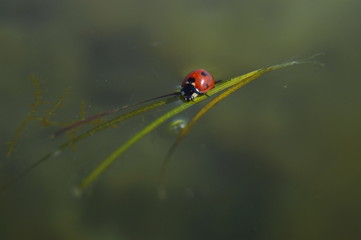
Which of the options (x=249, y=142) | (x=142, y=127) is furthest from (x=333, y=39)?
(x=142, y=127)

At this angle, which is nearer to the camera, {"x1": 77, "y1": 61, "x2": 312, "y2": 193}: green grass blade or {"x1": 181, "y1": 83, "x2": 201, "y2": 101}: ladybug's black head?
{"x1": 77, "y1": 61, "x2": 312, "y2": 193}: green grass blade

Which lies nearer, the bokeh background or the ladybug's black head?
the bokeh background

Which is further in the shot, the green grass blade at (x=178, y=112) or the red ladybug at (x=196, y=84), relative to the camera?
the red ladybug at (x=196, y=84)
